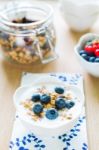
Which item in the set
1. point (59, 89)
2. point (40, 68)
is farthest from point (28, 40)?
point (59, 89)

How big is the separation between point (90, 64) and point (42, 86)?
148 mm

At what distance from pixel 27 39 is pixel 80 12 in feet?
0.73

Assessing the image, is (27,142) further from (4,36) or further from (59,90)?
(4,36)

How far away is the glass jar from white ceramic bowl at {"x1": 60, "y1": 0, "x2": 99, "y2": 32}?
0.09 m

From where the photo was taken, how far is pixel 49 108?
683mm

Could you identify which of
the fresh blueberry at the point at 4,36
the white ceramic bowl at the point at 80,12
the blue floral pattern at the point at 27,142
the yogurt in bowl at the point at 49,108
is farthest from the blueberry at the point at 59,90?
the white ceramic bowl at the point at 80,12

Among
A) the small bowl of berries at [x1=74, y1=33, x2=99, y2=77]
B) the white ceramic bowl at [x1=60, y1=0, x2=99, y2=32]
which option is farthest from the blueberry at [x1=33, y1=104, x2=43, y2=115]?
the white ceramic bowl at [x1=60, y1=0, x2=99, y2=32]

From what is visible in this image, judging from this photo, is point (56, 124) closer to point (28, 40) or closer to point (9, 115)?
point (9, 115)

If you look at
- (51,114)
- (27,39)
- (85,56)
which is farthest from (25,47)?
(51,114)

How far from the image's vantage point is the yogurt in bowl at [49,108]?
66 cm

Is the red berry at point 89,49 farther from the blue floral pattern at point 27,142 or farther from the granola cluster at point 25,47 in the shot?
the blue floral pattern at point 27,142

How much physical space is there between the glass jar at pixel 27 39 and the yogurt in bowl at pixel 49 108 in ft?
0.55

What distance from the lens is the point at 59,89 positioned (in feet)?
2.40

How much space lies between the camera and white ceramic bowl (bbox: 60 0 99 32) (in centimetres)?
Answer: 101
